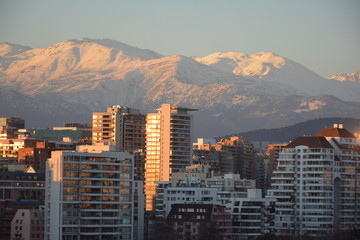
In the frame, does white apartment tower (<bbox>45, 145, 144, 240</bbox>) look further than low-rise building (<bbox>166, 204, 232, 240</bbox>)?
No

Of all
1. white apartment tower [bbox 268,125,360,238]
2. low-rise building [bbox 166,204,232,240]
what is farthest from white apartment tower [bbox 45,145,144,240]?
white apartment tower [bbox 268,125,360,238]

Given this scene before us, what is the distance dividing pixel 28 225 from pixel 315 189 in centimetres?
4049

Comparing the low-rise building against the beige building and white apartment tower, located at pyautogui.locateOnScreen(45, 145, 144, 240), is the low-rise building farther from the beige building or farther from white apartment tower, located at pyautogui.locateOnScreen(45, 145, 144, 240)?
the beige building

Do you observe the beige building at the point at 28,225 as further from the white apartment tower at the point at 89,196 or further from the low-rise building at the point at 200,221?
the low-rise building at the point at 200,221

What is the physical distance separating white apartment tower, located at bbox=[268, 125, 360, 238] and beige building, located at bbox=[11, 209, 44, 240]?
3251 centimetres

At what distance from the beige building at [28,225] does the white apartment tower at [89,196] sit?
4.21 m

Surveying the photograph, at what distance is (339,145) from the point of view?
560 feet

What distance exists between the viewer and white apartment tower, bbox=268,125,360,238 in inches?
6348

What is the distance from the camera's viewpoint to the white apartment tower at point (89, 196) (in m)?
142

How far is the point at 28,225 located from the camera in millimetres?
147000

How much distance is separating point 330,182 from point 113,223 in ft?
111

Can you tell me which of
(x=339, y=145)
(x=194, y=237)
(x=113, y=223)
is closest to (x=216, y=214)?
(x=194, y=237)

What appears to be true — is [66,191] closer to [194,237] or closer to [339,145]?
[194,237]

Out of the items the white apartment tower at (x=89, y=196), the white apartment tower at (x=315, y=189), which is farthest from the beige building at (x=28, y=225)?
the white apartment tower at (x=315, y=189)
